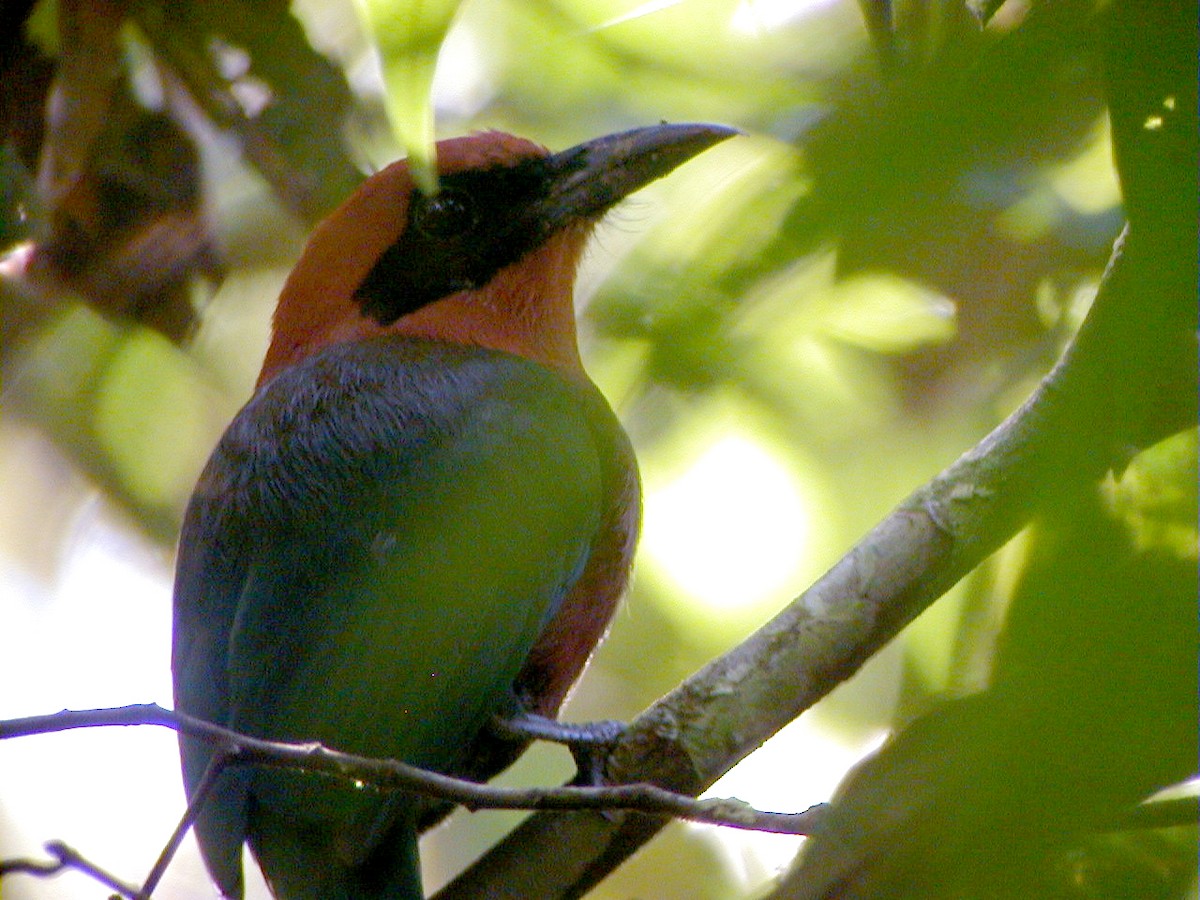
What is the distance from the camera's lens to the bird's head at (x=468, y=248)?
3.52 m

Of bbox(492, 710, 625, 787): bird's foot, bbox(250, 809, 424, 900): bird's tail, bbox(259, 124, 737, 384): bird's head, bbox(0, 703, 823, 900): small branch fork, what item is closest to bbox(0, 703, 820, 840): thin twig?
bbox(0, 703, 823, 900): small branch fork

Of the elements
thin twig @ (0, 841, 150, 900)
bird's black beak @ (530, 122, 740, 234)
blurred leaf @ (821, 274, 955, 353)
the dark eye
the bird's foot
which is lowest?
thin twig @ (0, 841, 150, 900)

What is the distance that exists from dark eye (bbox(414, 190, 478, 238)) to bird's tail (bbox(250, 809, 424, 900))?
1652 mm

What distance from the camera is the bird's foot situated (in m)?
2.48

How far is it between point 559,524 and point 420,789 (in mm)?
1124

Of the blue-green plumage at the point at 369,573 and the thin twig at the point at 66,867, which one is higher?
the blue-green plumage at the point at 369,573

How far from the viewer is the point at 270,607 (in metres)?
2.60

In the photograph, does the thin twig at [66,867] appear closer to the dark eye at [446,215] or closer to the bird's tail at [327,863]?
the bird's tail at [327,863]

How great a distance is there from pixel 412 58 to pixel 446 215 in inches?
81.4

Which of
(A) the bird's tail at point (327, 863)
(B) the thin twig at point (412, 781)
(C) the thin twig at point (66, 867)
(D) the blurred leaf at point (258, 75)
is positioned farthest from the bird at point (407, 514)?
(C) the thin twig at point (66, 867)

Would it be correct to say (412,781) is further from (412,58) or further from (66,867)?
(412,58)

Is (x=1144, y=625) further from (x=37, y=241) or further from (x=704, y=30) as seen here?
(x=37, y=241)

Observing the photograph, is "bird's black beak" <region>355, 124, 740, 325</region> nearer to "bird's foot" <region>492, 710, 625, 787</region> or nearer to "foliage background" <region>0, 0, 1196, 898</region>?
"foliage background" <region>0, 0, 1196, 898</region>

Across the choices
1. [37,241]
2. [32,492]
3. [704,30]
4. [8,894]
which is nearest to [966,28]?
[704,30]
